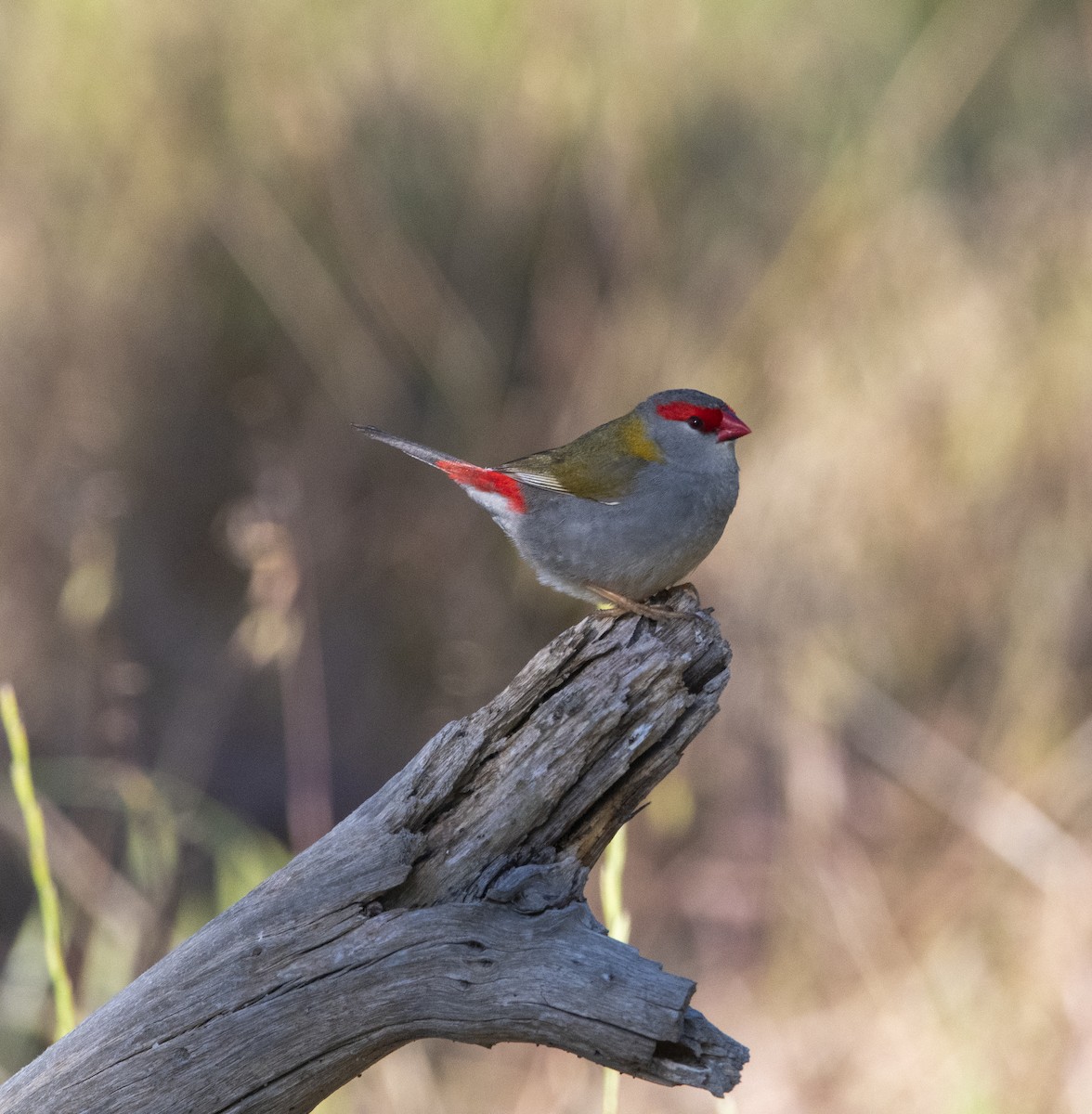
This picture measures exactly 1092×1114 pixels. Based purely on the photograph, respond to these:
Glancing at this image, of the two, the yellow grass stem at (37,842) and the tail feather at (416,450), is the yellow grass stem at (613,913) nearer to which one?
the yellow grass stem at (37,842)

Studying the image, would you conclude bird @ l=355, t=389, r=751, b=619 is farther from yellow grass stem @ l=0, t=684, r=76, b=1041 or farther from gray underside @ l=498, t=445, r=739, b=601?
yellow grass stem @ l=0, t=684, r=76, b=1041

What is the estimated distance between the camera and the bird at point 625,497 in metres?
3.46

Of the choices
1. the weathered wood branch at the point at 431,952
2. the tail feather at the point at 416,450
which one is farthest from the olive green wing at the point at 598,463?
the weathered wood branch at the point at 431,952

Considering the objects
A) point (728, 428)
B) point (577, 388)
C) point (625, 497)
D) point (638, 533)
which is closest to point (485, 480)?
point (625, 497)

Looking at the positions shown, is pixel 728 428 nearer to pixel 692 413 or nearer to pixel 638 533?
pixel 692 413

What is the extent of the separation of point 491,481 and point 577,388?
2705 millimetres

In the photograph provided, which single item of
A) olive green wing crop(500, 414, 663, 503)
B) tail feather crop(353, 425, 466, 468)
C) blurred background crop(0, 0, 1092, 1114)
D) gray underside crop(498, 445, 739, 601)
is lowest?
gray underside crop(498, 445, 739, 601)

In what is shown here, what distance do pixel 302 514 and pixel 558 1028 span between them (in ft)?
15.2

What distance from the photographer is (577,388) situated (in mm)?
6445

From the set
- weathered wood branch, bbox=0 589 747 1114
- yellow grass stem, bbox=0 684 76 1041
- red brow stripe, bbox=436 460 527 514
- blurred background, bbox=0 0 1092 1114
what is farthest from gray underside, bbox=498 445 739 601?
blurred background, bbox=0 0 1092 1114

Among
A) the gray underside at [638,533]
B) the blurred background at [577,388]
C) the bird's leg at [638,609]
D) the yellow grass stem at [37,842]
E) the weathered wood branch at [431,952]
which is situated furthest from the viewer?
the blurred background at [577,388]

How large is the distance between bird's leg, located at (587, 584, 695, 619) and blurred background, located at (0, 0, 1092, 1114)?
2.28 meters

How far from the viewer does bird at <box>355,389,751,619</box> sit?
346 centimetres

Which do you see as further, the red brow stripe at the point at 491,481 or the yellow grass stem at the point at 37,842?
the red brow stripe at the point at 491,481
